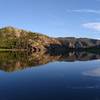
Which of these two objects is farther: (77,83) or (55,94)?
(77,83)

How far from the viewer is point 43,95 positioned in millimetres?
44250

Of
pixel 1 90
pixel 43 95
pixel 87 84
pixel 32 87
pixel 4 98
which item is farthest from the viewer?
pixel 87 84

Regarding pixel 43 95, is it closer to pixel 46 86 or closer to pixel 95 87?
pixel 46 86

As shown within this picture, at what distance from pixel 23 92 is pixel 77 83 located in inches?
563

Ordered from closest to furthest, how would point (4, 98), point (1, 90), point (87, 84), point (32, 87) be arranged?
point (4, 98) < point (1, 90) < point (32, 87) < point (87, 84)

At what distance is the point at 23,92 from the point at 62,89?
7.22 metres

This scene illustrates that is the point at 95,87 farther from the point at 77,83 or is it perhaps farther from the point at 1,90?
the point at 1,90

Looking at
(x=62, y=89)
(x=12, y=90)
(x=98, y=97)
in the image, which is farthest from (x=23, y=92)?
(x=98, y=97)

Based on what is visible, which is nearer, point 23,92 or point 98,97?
point 98,97

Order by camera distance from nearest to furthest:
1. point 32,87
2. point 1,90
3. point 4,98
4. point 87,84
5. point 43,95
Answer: point 4,98, point 43,95, point 1,90, point 32,87, point 87,84

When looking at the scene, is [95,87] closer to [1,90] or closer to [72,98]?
[72,98]

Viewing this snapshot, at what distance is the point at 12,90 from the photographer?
4841 centimetres

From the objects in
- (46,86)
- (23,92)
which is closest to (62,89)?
(46,86)

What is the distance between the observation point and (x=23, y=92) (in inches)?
1821
